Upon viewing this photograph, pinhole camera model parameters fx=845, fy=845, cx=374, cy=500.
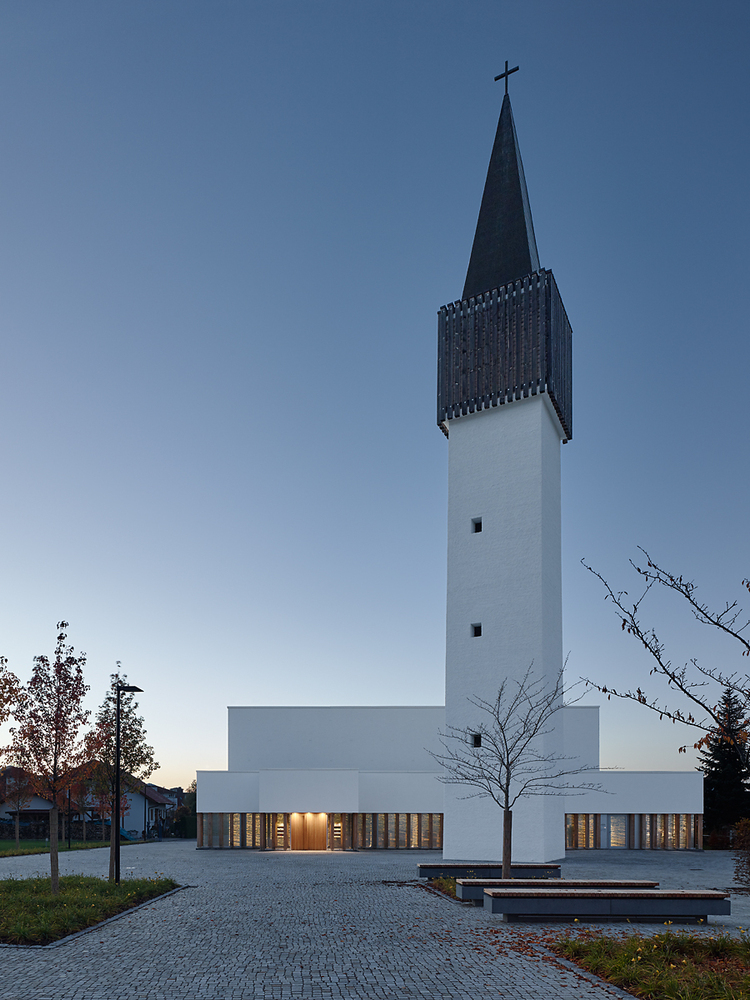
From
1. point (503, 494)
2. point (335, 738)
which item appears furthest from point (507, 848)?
point (335, 738)

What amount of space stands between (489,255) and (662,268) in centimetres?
711

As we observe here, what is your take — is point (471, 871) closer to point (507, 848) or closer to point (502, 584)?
point (507, 848)

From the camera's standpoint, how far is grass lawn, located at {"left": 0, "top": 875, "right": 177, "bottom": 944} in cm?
1245

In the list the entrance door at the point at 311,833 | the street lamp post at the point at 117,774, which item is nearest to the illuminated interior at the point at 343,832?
the entrance door at the point at 311,833

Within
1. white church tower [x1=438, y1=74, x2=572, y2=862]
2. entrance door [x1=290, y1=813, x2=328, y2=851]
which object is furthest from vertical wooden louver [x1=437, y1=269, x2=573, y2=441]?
entrance door [x1=290, y1=813, x2=328, y2=851]

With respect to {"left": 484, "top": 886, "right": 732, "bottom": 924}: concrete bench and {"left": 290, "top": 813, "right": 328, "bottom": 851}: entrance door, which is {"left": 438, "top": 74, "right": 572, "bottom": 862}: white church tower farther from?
{"left": 484, "top": 886, "right": 732, "bottom": 924}: concrete bench

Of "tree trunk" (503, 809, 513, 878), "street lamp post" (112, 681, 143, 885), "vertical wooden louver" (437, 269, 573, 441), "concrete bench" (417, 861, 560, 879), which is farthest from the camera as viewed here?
"vertical wooden louver" (437, 269, 573, 441)

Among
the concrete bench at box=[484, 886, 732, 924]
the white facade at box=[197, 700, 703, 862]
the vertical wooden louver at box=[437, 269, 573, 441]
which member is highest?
the vertical wooden louver at box=[437, 269, 573, 441]

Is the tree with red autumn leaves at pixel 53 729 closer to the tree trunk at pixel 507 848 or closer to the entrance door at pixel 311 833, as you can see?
the tree trunk at pixel 507 848

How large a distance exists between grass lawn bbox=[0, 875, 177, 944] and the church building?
38.7 feet

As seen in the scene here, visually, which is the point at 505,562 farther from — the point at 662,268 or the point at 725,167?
the point at 725,167

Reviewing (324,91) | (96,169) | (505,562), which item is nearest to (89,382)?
(96,169)

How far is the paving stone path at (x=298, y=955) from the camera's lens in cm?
919

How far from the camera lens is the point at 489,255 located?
31.8 m
